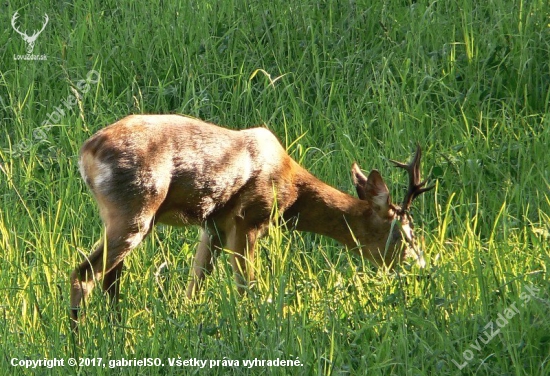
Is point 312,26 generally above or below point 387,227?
above

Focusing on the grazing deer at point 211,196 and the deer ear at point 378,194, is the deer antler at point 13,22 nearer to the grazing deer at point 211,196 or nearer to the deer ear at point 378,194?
the grazing deer at point 211,196

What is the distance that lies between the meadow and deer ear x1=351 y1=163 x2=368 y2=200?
0.41 meters

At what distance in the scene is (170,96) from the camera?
28.5 ft

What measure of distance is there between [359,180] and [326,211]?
296 millimetres

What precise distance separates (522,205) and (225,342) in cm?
261

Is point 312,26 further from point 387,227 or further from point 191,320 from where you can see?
point 191,320

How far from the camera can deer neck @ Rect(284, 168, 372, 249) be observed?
733cm

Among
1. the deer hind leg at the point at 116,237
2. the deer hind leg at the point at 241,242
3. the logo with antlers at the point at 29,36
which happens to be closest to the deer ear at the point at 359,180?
the deer hind leg at the point at 241,242

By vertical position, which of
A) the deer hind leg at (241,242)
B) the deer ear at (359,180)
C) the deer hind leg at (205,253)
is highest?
A: the deer ear at (359,180)

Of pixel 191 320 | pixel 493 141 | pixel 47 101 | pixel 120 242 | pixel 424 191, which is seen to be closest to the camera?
pixel 191 320

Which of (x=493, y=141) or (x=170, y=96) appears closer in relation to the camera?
(x=493, y=141)

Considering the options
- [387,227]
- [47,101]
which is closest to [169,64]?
[47,101]

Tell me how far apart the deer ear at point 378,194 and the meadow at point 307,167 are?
0.85 feet

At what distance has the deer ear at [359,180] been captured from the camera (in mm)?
7297
